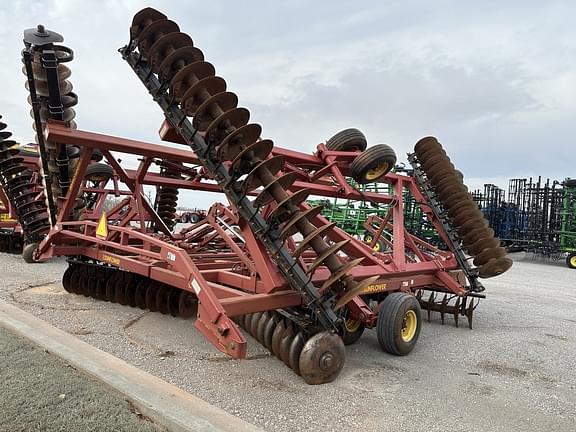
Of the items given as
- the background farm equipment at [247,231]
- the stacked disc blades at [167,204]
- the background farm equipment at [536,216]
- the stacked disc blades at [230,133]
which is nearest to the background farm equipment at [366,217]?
the background farm equipment at [536,216]

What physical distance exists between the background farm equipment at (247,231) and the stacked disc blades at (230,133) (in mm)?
11

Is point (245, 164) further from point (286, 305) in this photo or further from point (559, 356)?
point (559, 356)

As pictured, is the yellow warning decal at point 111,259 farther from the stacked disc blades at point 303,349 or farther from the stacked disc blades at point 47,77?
the stacked disc blades at point 303,349

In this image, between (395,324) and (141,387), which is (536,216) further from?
(141,387)

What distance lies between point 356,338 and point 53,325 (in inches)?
119

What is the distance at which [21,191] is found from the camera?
814 cm

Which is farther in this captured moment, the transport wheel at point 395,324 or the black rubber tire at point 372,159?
the black rubber tire at point 372,159

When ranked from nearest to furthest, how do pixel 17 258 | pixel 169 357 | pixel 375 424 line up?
pixel 375 424, pixel 169 357, pixel 17 258

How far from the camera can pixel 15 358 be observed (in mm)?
3398

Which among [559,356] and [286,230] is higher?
[286,230]

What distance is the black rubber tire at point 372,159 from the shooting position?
193 inches

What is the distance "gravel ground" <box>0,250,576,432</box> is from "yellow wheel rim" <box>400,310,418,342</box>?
0.62 feet

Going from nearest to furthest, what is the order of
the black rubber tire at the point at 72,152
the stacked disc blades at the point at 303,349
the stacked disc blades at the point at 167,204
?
the stacked disc blades at the point at 303,349, the black rubber tire at the point at 72,152, the stacked disc blades at the point at 167,204

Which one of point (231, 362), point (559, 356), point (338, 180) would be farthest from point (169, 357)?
point (559, 356)
